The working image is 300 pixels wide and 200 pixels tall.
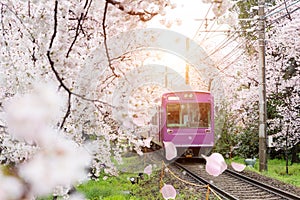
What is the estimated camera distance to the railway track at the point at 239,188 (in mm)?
8648

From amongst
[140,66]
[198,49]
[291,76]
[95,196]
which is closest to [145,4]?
[140,66]

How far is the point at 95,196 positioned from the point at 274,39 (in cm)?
991

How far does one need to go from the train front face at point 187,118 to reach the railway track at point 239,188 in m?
1.22

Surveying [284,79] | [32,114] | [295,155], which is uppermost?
[284,79]

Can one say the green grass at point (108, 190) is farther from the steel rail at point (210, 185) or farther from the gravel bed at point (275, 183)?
the gravel bed at point (275, 183)

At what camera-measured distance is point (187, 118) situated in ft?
44.9

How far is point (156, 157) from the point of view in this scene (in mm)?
17469

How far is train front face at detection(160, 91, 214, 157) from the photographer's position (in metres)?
13.5

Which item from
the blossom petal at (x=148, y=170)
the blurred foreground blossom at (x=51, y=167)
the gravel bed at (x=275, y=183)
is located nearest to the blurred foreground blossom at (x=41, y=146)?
the blurred foreground blossom at (x=51, y=167)

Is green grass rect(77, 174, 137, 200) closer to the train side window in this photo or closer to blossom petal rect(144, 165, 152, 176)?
blossom petal rect(144, 165, 152, 176)

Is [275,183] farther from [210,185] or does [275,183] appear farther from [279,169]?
[279,169]

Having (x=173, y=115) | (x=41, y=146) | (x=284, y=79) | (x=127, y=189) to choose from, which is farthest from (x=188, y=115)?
(x=41, y=146)

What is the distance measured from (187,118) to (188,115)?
0.10 metres

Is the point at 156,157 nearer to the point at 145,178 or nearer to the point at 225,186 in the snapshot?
the point at 145,178
